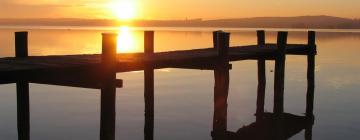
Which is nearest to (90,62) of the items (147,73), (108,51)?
(108,51)

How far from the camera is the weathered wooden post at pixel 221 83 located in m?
11.1

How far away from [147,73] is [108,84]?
4273 mm

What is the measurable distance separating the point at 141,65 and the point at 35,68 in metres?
2.50

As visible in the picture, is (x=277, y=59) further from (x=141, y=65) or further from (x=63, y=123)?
(x=63, y=123)

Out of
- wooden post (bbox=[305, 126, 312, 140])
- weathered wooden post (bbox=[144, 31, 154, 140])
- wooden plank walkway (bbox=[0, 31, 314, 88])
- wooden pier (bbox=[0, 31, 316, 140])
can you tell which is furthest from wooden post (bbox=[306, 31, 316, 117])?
weathered wooden post (bbox=[144, 31, 154, 140])

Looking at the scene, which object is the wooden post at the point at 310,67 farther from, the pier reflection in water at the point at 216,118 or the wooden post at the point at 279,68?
the wooden post at the point at 279,68

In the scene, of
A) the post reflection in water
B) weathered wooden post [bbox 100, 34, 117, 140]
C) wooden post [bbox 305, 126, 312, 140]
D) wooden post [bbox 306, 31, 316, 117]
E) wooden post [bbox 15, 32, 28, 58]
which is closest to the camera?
weathered wooden post [bbox 100, 34, 117, 140]

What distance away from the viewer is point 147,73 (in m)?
11.8

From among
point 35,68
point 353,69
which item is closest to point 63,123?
point 35,68

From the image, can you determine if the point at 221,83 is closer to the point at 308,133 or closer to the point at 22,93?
the point at 22,93

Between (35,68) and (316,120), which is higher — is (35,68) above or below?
above

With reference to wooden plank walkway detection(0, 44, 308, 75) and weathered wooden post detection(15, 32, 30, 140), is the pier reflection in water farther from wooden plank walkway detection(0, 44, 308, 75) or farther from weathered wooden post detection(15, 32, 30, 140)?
wooden plank walkway detection(0, 44, 308, 75)

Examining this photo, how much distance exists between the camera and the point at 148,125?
1214 centimetres

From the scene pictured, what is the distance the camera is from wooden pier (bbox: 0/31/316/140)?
723cm
